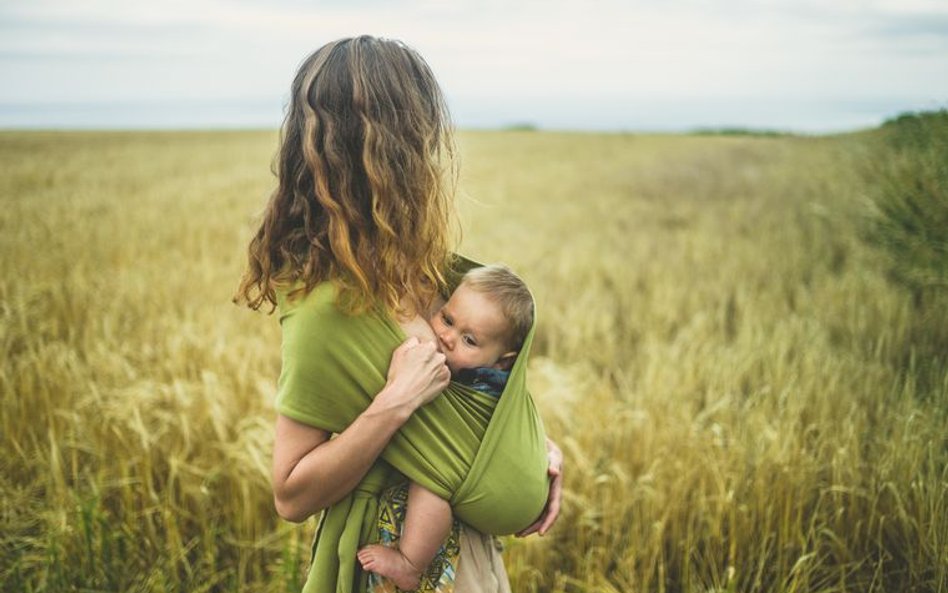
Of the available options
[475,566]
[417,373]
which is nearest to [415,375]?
[417,373]

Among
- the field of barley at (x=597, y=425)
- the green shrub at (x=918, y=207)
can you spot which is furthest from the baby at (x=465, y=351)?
the green shrub at (x=918, y=207)

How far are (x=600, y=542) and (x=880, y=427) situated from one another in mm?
1316

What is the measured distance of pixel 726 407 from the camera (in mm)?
3074

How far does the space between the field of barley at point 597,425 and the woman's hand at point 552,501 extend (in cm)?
64

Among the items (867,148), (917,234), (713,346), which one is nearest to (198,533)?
(713,346)

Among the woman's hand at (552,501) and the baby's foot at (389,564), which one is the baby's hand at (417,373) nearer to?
the baby's foot at (389,564)

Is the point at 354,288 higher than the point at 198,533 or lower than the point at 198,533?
higher

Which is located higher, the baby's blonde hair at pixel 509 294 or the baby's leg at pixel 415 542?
the baby's blonde hair at pixel 509 294

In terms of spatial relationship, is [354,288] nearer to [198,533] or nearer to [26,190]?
[198,533]

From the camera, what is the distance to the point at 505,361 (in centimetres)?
153

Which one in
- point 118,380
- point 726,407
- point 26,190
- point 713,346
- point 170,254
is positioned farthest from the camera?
point 26,190

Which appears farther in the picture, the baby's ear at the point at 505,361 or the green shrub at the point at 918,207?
the green shrub at the point at 918,207

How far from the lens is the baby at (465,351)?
1.31 meters

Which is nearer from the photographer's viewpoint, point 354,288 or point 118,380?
point 354,288
